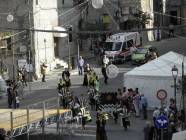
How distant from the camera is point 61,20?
47.8 meters

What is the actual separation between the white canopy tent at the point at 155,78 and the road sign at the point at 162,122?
5.37 metres

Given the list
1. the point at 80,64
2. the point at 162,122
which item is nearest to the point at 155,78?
the point at 162,122

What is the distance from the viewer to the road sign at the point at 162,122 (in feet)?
79.2

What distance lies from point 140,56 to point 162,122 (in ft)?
69.5

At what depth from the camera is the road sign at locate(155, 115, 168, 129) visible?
79.2 ft

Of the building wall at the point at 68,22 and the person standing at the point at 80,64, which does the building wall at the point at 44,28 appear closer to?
the building wall at the point at 68,22

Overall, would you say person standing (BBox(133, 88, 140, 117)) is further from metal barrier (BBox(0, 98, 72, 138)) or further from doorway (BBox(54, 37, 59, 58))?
doorway (BBox(54, 37, 59, 58))

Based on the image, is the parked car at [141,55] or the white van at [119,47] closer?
the parked car at [141,55]

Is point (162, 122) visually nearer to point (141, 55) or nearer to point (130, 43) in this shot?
point (141, 55)

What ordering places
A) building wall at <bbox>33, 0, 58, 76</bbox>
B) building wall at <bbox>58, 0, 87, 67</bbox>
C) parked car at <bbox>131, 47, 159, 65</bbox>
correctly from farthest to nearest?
building wall at <bbox>58, 0, 87, 67</bbox> < parked car at <bbox>131, 47, 159, 65</bbox> < building wall at <bbox>33, 0, 58, 76</bbox>

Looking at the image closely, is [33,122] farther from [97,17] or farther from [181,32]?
[181,32]

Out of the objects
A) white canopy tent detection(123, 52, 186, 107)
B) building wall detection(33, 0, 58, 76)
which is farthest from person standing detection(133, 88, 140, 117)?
building wall detection(33, 0, 58, 76)

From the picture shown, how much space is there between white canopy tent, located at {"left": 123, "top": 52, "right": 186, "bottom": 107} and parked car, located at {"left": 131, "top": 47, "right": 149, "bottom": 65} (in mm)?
13766

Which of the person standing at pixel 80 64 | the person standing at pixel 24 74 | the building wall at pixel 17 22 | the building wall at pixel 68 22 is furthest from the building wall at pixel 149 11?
the person standing at pixel 24 74
